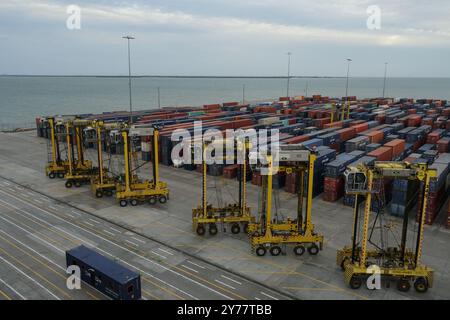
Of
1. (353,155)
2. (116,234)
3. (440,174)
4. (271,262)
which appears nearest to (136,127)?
(116,234)

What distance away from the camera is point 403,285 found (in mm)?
23516

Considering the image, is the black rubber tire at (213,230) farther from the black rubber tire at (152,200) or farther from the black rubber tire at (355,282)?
the black rubber tire at (355,282)

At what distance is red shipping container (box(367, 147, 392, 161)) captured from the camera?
1803 inches

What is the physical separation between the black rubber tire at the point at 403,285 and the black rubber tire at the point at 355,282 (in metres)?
2.53

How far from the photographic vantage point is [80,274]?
24656mm

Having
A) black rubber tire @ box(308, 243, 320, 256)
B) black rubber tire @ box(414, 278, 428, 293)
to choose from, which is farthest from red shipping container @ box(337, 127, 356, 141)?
black rubber tire @ box(414, 278, 428, 293)

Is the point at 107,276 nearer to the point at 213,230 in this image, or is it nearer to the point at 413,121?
the point at 213,230

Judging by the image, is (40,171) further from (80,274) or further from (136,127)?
(80,274)

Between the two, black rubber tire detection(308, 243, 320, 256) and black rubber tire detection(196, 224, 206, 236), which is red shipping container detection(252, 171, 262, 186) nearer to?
black rubber tire detection(196, 224, 206, 236)

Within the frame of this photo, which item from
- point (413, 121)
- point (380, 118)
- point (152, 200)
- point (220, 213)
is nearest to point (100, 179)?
point (152, 200)

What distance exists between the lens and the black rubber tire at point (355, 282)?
23.8 meters

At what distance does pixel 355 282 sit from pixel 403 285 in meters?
3.10

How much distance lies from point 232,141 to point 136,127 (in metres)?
12.7

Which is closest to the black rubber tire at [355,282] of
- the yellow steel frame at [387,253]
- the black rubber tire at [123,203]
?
the yellow steel frame at [387,253]
